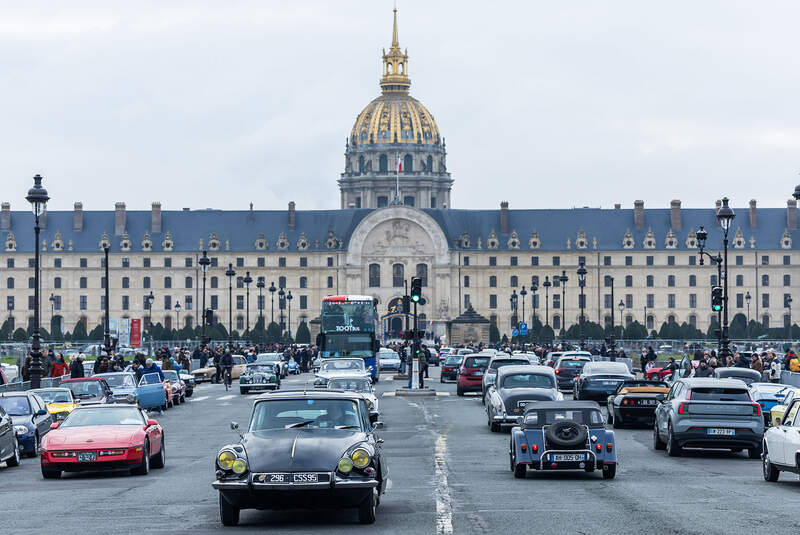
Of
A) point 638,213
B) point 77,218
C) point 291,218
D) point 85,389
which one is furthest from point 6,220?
point 85,389

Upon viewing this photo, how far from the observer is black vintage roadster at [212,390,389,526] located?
667 inches

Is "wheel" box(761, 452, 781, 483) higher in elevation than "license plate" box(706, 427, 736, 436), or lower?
lower

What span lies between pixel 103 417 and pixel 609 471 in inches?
324

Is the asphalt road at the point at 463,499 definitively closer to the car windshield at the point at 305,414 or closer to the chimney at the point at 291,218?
Result: the car windshield at the point at 305,414

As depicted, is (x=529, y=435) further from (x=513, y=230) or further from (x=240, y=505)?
(x=513, y=230)

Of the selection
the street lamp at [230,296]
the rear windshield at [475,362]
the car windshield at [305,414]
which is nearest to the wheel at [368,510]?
the car windshield at [305,414]

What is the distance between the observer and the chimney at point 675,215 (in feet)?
568

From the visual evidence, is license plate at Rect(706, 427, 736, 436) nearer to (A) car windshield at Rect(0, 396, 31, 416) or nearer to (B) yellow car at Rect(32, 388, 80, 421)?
(A) car windshield at Rect(0, 396, 31, 416)

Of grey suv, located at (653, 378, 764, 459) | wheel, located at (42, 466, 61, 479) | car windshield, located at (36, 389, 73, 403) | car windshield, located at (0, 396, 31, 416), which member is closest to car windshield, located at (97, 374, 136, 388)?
car windshield, located at (36, 389, 73, 403)

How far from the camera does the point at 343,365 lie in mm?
50344

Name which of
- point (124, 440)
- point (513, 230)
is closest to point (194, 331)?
point (513, 230)

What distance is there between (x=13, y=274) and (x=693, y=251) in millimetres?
73761

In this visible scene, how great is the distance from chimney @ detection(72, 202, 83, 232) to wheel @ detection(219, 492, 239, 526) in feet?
526

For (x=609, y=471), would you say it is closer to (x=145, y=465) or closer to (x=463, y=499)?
(x=463, y=499)
